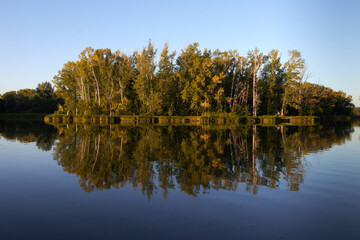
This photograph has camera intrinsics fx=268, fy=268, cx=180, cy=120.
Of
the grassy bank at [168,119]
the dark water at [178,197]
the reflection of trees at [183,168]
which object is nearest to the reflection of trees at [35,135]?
the reflection of trees at [183,168]

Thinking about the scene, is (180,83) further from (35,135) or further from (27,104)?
(27,104)

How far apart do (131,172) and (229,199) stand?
4.73 meters

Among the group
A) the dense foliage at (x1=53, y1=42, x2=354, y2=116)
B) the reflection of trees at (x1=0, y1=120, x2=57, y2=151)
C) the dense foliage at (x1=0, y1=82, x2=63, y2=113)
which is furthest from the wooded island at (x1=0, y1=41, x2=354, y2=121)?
the dense foliage at (x1=0, y1=82, x2=63, y2=113)

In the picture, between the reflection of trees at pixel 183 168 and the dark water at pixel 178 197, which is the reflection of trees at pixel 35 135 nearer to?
the reflection of trees at pixel 183 168

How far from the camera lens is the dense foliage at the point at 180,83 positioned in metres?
59.3

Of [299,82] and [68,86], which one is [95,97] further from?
[299,82]

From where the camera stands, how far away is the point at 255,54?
2554 inches

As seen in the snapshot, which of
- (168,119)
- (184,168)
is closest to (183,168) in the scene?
(184,168)

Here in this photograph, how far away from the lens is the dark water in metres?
6.01

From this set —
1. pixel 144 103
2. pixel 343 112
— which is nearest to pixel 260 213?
pixel 144 103

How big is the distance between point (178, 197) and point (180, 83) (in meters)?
56.7

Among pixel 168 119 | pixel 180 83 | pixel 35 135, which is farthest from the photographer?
pixel 180 83

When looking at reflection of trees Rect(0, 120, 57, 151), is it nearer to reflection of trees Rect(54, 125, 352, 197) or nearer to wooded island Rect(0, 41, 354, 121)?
reflection of trees Rect(54, 125, 352, 197)

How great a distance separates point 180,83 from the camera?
63.8 m
